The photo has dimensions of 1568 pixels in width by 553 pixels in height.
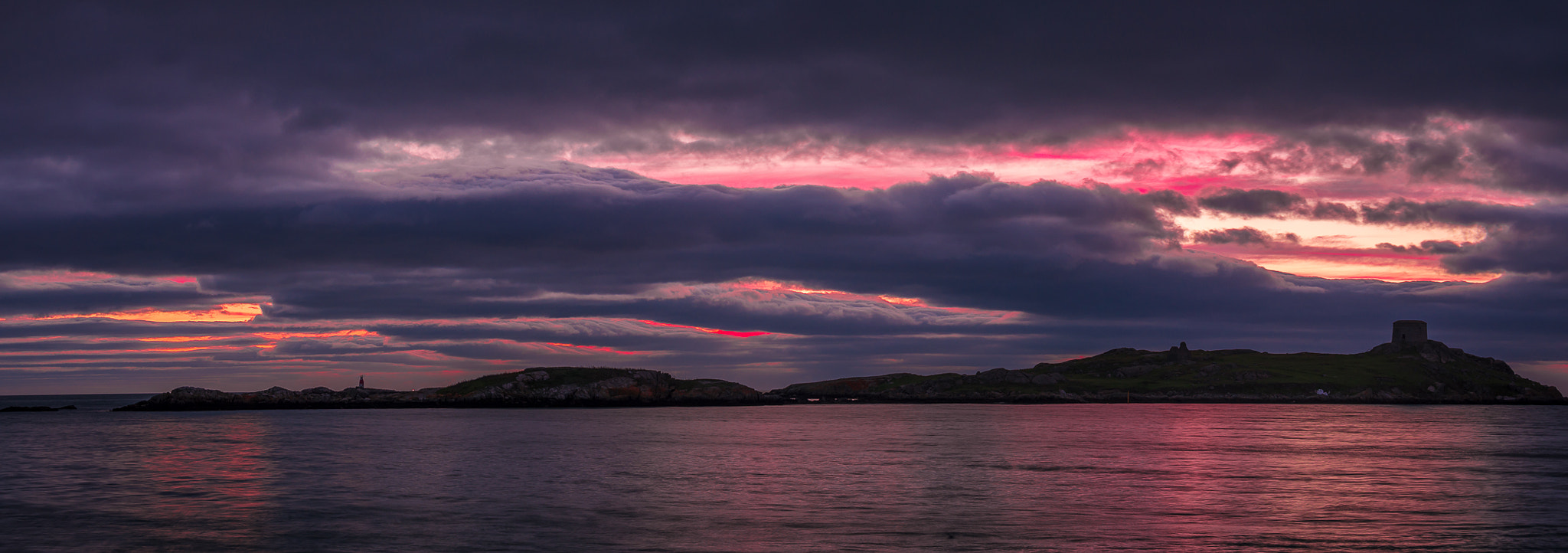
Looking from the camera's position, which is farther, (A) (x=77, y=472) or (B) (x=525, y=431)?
(B) (x=525, y=431)

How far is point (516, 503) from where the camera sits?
44.7 metres

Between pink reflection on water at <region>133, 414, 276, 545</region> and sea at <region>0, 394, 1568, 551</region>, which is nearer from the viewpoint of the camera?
sea at <region>0, 394, 1568, 551</region>

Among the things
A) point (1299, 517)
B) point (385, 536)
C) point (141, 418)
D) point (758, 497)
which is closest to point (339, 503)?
point (385, 536)

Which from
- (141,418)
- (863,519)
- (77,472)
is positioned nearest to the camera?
(863,519)

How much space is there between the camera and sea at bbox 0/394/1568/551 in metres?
34.2

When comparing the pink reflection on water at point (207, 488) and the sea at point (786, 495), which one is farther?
the pink reflection on water at point (207, 488)

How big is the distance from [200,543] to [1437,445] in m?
101

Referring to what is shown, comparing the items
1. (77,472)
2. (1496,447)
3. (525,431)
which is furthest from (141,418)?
(1496,447)

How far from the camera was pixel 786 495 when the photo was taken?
47.8 m

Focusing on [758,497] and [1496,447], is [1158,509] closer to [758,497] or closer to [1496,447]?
[758,497]

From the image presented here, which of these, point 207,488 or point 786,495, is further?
point 207,488

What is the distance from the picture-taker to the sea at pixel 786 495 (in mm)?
34219

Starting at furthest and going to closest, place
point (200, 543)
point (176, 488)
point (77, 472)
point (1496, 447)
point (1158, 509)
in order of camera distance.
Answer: point (1496, 447)
point (77, 472)
point (176, 488)
point (1158, 509)
point (200, 543)

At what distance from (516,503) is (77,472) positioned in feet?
124
